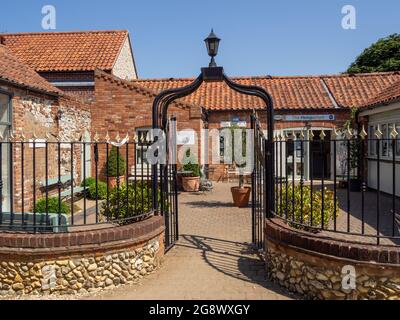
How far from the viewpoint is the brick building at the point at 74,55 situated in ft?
58.5

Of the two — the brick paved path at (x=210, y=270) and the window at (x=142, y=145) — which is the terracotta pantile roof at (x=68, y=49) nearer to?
the window at (x=142, y=145)

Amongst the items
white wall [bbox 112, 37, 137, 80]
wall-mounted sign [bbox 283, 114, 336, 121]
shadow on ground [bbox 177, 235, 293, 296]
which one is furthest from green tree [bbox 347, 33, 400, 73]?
shadow on ground [bbox 177, 235, 293, 296]

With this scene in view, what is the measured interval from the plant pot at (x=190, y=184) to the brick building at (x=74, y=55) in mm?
6833

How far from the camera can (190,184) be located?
14609mm

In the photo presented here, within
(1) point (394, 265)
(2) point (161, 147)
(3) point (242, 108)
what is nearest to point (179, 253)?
(2) point (161, 147)

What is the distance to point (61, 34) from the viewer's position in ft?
68.7

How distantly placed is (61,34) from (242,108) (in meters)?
11.2

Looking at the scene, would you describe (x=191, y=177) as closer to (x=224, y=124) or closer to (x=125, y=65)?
(x=224, y=124)

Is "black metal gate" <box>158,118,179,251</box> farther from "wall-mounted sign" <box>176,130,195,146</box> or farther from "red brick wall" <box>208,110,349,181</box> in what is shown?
"red brick wall" <box>208,110,349,181</box>

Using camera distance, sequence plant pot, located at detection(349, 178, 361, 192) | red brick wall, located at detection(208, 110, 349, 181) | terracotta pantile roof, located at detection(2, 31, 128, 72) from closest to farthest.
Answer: plant pot, located at detection(349, 178, 361, 192), red brick wall, located at detection(208, 110, 349, 181), terracotta pantile roof, located at detection(2, 31, 128, 72)

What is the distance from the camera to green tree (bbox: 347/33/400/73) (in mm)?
29219

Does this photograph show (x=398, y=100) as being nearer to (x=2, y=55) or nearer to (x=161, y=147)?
(x=161, y=147)

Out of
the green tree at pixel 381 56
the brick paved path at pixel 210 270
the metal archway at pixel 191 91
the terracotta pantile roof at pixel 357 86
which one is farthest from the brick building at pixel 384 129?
the green tree at pixel 381 56

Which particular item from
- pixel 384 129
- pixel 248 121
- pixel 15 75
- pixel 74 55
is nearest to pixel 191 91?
pixel 15 75
